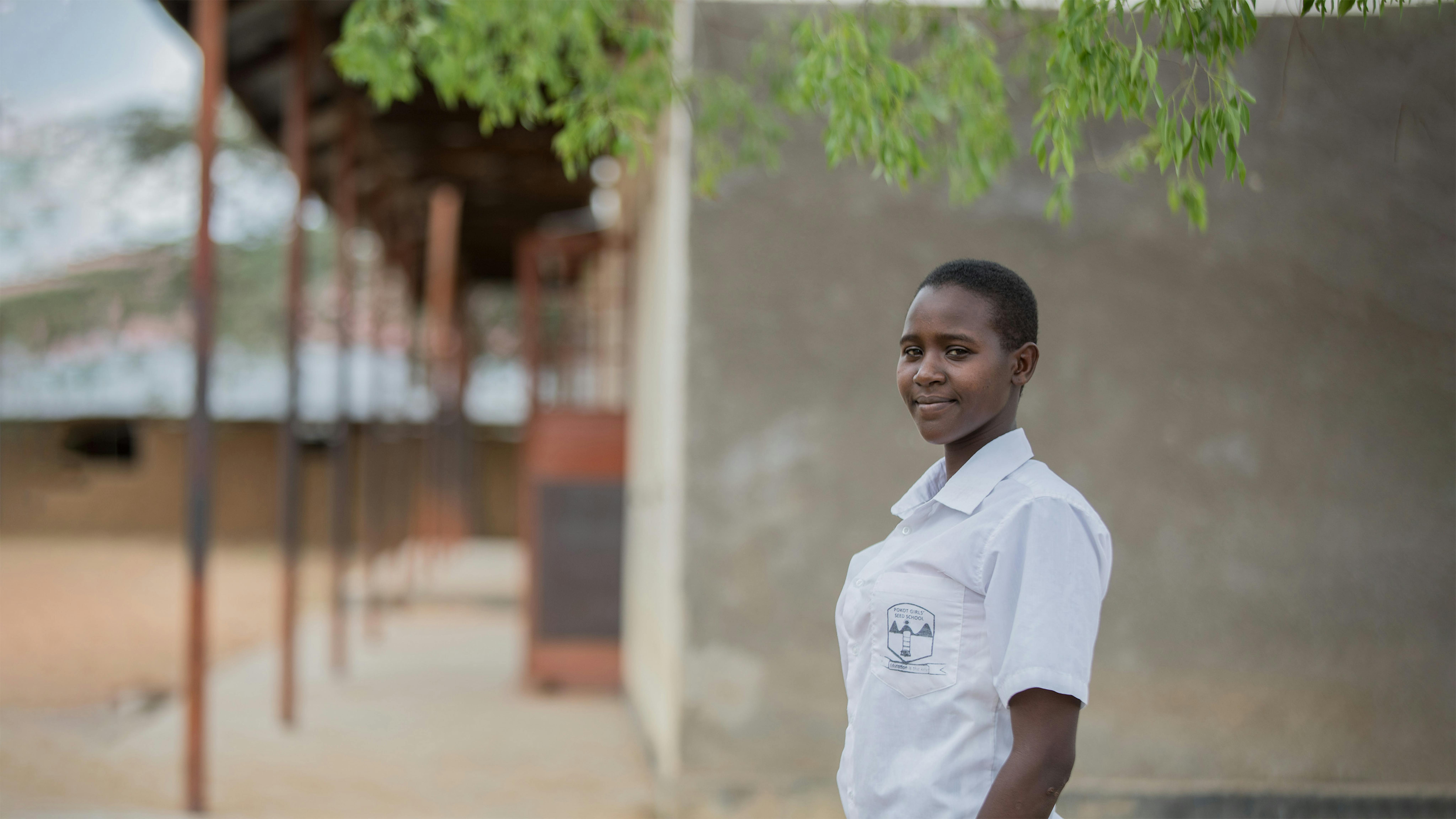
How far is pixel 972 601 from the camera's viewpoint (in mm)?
1580

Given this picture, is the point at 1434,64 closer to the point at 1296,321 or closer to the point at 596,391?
the point at 1296,321

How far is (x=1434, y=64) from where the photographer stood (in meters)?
4.63

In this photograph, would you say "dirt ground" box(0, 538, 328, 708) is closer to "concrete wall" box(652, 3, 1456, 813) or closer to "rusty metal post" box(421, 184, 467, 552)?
"rusty metal post" box(421, 184, 467, 552)

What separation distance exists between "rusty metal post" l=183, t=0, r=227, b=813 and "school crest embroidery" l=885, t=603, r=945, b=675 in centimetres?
464

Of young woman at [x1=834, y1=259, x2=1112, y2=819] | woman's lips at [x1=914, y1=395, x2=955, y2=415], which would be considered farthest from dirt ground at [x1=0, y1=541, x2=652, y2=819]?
woman's lips at [x1=914, y1=395, x2=955, y2=415]

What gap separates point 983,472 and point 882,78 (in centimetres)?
135

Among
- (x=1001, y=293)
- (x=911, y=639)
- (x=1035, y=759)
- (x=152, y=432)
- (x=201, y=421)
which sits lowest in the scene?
(x=152, y=432)

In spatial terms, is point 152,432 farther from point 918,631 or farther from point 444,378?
point 918,631

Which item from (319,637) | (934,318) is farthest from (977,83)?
(319,637)

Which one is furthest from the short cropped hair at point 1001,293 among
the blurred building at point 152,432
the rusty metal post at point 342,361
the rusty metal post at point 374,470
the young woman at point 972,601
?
the blurred building at point 152,432

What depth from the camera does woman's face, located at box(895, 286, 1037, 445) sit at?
5.58ft

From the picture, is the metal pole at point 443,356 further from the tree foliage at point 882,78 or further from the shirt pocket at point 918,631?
the shirt pocket at point 918,631

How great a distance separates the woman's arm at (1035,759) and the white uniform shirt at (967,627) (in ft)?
0.08

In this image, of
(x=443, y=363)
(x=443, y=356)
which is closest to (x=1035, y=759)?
(x=443, y=356)
